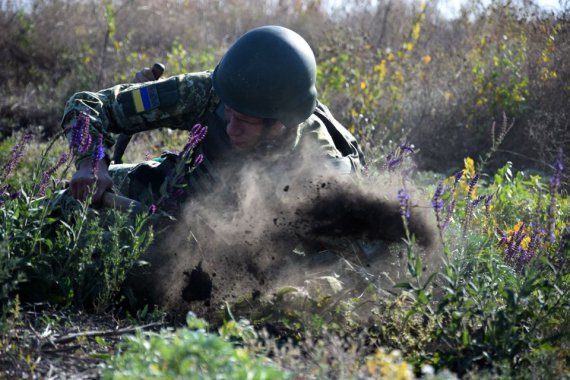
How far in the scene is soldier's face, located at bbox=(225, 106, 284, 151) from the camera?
4195 mm

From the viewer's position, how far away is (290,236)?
154 inches

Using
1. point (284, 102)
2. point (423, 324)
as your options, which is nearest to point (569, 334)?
point (423, 324)

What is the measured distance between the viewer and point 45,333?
A: 9.54 feet

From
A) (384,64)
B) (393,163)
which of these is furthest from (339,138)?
(384,64)

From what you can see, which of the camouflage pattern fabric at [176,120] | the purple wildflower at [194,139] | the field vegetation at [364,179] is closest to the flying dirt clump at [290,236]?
the field vegetation at [364,179]

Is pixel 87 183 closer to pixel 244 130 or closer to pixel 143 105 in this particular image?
pixel 143 105

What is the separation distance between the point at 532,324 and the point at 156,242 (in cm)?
179

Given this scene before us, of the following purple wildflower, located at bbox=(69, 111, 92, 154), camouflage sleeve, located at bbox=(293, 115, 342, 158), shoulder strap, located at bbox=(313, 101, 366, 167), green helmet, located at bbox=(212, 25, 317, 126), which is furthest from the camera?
shoulder strap, located at bbox=(313, 101, 366, 167)

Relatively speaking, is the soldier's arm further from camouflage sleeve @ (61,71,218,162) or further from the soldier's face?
the soldier's face

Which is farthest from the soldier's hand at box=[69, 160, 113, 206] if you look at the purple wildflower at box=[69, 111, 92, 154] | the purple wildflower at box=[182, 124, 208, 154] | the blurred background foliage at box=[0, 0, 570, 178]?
the blurred background foliage at box=[0, 0, 570, 178]

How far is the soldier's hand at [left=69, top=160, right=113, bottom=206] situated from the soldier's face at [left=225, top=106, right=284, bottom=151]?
28.7 inches

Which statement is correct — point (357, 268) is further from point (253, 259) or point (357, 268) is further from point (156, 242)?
point (156, 242)

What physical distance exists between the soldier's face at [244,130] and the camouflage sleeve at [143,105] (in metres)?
0.26

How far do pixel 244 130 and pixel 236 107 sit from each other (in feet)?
0.46
